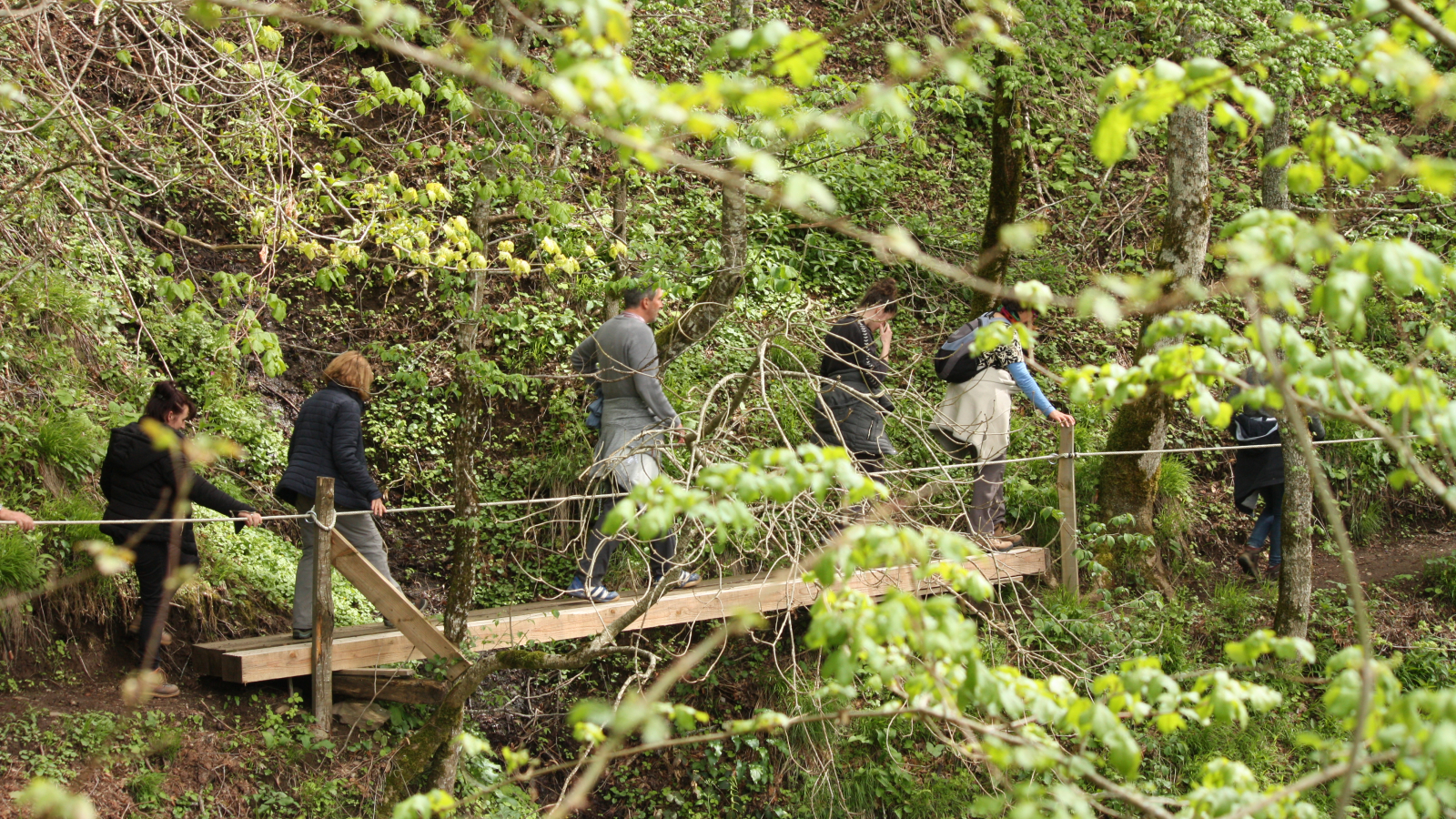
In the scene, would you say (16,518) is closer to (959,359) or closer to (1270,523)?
(959,359)

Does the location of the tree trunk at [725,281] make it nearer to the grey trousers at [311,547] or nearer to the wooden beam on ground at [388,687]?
the grey trousers at [311,547]

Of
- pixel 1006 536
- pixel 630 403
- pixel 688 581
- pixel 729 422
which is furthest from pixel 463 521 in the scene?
pixel 1006 536

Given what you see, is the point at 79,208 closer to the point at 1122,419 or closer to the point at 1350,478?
the point at 1122,419

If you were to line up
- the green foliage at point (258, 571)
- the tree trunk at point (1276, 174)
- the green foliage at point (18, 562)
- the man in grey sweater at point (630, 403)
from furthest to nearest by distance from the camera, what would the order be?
the tree trunk at point (1276, 174) → the green foliage at point (258, 571) → the man in grey sweater at point (630, 403) → the green foliage at point (18, 562)

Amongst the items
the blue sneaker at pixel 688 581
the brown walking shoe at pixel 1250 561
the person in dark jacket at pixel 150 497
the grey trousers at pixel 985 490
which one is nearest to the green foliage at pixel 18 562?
the person in dark jacket at pixel 150 497

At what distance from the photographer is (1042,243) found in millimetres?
10727

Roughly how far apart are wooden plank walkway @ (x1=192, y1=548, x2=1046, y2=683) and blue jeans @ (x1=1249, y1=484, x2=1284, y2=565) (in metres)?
2.75

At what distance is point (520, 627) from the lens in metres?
5.86

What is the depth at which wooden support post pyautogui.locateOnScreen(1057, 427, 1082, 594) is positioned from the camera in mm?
7219

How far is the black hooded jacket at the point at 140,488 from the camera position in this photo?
5.28m

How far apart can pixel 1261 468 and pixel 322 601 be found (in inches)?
246

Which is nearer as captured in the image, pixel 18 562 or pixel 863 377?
pixel 18 562

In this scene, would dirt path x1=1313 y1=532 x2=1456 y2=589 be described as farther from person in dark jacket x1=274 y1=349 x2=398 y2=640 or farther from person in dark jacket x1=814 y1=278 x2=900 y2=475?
person in dark jacket x1=274 y1=349 x2=398 y2=640

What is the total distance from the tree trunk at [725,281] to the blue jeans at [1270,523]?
411 cm
